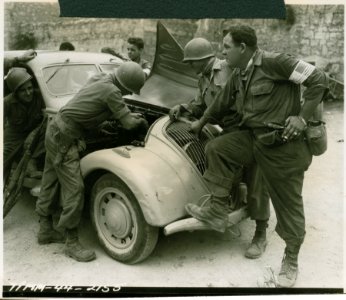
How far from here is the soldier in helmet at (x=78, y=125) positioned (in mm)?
3865

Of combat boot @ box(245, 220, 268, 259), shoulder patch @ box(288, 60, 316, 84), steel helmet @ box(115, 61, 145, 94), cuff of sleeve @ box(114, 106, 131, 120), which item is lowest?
combat boot @ box(245, 220, 268, 259)

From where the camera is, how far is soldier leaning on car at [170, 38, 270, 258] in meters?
4.02

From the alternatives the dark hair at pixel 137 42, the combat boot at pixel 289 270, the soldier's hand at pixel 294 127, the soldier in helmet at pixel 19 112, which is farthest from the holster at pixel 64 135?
the combat boot at pixel 289 270

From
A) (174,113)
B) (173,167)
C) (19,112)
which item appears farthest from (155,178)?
(19,112)

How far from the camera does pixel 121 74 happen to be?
12.8 ft

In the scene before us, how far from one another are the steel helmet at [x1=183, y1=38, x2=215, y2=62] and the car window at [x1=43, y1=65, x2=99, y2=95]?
1.54 meters

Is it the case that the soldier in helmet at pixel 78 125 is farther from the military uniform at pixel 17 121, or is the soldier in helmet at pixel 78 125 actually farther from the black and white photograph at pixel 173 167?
the military uniform at pixel 17 121

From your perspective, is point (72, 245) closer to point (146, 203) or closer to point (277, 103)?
point (146, 203)

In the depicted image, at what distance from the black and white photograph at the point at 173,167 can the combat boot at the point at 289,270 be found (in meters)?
0.01

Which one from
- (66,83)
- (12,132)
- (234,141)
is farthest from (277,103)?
(12,132)

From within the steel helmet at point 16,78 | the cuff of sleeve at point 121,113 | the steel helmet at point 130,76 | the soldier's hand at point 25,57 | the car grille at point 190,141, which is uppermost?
the steel helmet at point 130,76

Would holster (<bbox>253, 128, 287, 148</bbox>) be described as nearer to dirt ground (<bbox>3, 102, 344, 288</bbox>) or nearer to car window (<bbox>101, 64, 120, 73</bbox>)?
dirt ground (<bbox>3, 102, 344, 288</bbox>)

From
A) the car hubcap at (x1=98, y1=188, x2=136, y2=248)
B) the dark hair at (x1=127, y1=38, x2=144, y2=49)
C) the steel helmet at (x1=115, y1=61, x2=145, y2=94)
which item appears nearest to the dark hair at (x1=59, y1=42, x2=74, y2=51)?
the dark hair at (x1=127, y1=38, x2=144, y2=49)

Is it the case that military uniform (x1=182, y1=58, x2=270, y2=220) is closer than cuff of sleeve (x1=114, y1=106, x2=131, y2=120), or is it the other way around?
cuff of sleeve (x1=114, y1=106, x2=131, y2=120)
